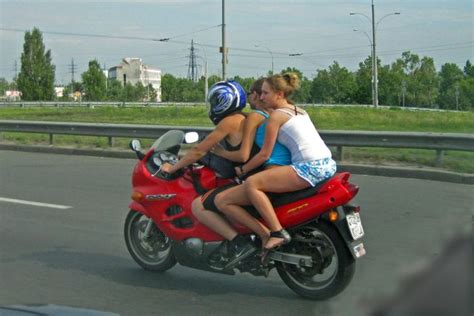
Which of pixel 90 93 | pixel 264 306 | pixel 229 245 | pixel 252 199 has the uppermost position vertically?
pixel 90 93

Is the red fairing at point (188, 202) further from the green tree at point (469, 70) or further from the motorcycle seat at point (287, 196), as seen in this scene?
the green tree at point (469, 70)

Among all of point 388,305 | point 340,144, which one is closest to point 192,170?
point 388,305

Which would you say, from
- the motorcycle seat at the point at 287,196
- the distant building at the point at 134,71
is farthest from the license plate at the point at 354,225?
the distant building at the point at 134,71

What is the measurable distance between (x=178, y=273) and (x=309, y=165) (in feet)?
5.60

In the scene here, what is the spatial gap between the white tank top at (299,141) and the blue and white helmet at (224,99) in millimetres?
431

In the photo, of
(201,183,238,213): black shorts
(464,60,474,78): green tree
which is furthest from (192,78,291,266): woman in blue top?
(464,60,474,78): green tree

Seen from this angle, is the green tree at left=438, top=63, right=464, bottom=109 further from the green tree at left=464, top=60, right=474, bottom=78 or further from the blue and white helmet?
the blue and white helmet

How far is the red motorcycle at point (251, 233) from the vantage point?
4863mm

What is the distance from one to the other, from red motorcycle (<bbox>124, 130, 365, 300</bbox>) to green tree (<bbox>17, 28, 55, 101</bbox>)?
82.6 m

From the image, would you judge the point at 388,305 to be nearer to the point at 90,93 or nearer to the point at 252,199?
the point at 252,199

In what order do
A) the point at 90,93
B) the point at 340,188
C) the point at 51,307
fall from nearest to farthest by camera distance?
the point at 51,307 → the point at 340,188 → the point at 90,93

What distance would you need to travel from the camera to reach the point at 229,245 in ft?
17.0

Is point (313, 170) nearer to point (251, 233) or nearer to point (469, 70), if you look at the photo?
point (251, 233)

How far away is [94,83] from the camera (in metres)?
93.4
